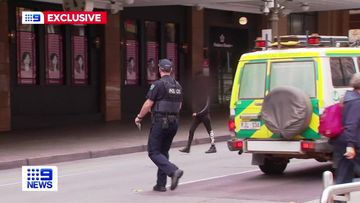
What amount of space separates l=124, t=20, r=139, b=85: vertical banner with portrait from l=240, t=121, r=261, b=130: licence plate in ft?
47.2

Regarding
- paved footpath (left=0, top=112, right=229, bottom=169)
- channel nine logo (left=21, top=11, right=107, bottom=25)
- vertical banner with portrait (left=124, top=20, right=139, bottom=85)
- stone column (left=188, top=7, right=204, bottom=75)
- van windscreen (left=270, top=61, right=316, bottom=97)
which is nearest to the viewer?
van windscreen (left=270, top=61, right=316, bottom=97)

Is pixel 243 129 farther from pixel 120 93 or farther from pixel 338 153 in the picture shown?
pixel 120 93

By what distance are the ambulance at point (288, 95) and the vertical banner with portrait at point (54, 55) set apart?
12.0m

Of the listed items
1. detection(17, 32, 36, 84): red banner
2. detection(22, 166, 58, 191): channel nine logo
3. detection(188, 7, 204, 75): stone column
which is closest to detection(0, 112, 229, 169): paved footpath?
detection(17, 32, 36, 84): red banner

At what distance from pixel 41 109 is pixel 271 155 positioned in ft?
40.8

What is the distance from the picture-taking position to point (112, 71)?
2358 cm

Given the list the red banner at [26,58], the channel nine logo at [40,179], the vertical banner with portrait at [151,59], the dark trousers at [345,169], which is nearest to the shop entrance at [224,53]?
the vertical banner with portrait at [151,59]

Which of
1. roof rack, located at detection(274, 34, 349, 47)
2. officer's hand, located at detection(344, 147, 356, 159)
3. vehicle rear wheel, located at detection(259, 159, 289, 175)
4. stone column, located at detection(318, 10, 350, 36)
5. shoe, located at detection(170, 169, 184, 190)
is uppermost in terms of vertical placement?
stone column, located at detection(318, 10, 350, 36)

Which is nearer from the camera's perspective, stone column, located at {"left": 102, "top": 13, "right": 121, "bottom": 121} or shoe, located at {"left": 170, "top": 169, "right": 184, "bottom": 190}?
shoe, located at {"left": 170, "top": 169, "right": 184, "bottom": 190}

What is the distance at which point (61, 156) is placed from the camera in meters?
14.3

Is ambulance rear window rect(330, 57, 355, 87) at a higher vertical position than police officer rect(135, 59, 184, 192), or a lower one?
higher

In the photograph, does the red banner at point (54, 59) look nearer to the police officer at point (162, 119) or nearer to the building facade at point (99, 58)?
the building facade at point (99, 58)

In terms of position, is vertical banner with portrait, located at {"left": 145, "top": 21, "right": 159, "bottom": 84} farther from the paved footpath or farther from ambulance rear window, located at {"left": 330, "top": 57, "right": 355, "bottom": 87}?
ambulance rear window, located at {"left": 330, "top": 57, "right": 355, "bottom": 87}

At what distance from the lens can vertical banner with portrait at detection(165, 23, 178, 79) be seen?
26.5 m
